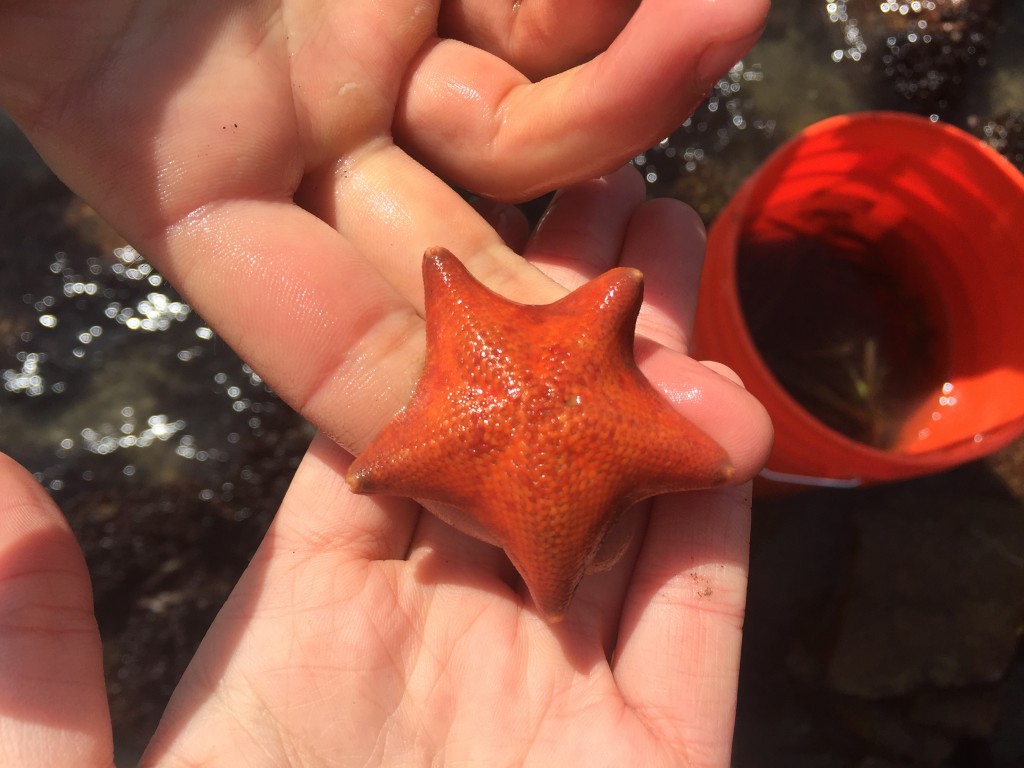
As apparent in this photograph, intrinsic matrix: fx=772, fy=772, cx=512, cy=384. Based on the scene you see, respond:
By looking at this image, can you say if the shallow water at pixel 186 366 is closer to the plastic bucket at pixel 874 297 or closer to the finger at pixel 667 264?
the plastic bucket at pixel 874 297

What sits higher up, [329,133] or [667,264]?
[329,133]

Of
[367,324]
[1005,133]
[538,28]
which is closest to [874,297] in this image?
[1005,133]

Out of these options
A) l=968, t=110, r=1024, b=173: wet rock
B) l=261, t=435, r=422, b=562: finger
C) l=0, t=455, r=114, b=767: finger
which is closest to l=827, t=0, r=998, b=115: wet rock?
l=968, t=110, r=1024, b=173: wet rock

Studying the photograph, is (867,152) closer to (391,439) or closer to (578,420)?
(578,420)

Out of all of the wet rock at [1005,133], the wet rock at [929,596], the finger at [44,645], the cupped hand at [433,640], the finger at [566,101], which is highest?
the finger at [566,101]

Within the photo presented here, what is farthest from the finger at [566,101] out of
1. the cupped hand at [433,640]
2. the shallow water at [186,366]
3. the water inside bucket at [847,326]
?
the shallow water at [186,366]

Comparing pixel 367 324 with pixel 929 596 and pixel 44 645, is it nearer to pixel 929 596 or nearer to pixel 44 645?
pixel 44 645

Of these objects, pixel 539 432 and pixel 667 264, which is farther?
pixel 667 264
